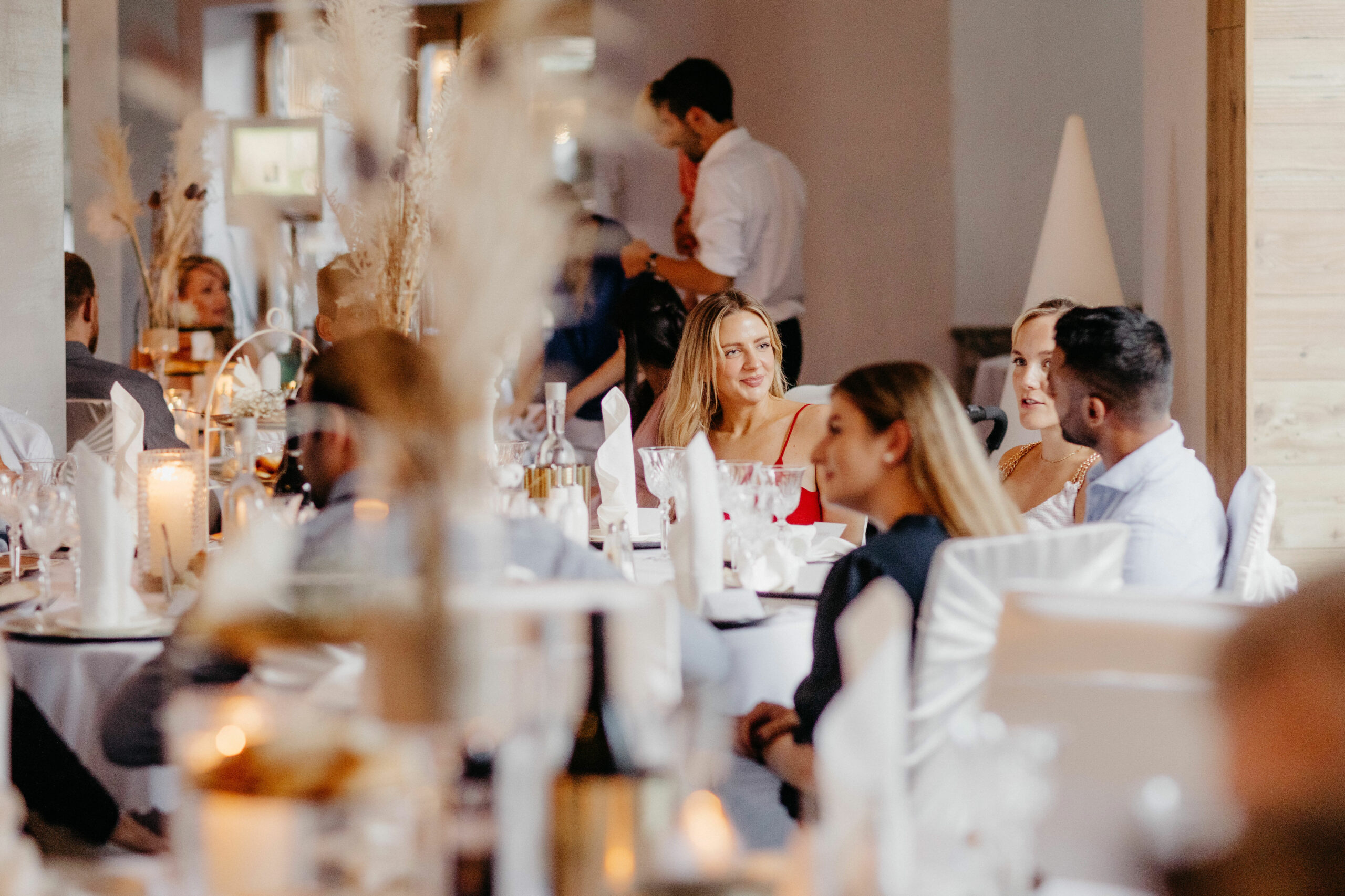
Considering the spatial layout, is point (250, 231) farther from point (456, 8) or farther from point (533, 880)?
point (533, 880)

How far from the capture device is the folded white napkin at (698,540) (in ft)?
6.30

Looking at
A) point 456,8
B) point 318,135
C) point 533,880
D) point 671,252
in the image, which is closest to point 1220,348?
point 533,880

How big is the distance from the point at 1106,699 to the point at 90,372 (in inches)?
134

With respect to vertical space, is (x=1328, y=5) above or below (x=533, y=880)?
above

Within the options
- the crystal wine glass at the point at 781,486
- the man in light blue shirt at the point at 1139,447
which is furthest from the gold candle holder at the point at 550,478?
the man in light blue shirt at the point at 1139,447

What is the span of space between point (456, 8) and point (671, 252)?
7.04 feet

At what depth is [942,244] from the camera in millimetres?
6000

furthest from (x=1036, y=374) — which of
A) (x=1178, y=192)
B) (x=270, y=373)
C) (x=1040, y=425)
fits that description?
(x=270, y=373)

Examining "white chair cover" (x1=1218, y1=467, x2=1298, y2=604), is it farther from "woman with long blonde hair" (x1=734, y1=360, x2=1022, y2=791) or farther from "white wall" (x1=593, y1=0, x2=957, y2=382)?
"white wall" (x1=593, y1=0, x2=957, y2=382)

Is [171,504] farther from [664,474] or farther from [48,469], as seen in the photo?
[664,474]

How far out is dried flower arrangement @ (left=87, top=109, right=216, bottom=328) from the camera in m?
5.58

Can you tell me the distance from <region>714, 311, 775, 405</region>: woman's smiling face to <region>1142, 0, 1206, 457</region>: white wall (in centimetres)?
118

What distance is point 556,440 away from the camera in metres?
2.67

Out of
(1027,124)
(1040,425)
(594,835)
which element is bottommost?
(594,835)
